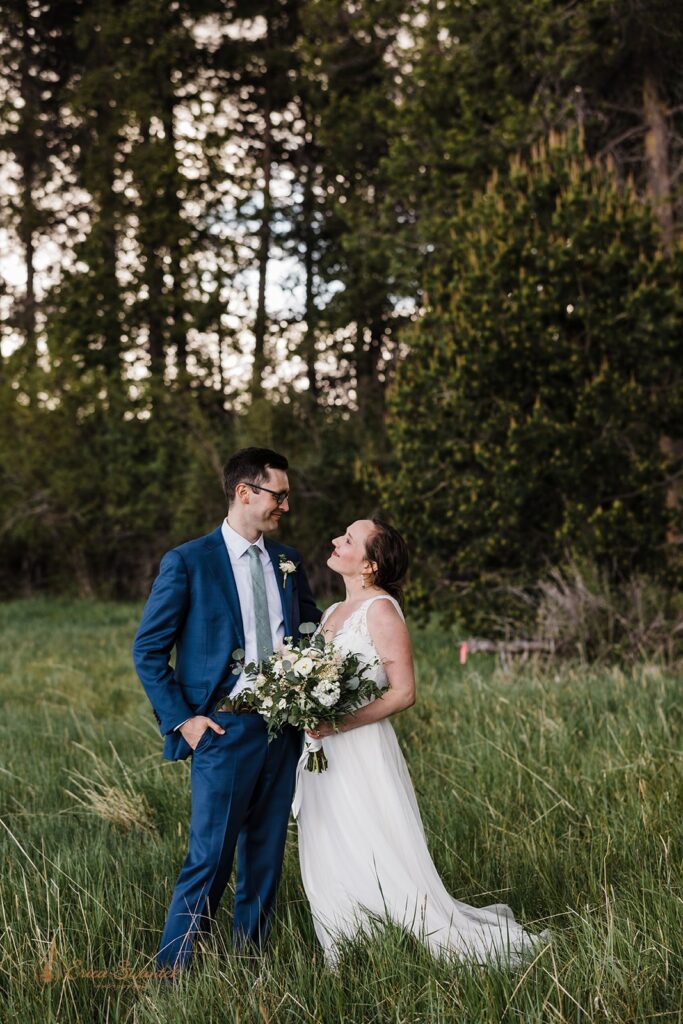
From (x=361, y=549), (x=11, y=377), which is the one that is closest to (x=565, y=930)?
(x=361, y=549)

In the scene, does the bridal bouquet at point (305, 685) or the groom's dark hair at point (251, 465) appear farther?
the groom's dark hair at point (251, 465)

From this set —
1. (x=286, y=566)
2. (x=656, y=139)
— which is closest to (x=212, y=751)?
(x=286, y=566)

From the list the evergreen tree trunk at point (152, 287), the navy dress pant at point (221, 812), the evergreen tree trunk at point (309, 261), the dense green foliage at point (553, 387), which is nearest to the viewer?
the navy dress pant at point (221, 812)

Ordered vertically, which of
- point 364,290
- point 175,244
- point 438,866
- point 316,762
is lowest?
point 438,866

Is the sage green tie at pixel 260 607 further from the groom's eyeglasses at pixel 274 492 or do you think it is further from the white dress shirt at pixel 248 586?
the groom's eyeglasses at pixel 274 492

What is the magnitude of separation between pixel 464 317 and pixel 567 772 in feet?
23.9

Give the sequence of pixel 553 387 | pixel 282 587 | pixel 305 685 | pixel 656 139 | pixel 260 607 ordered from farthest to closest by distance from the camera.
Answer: pixel 656 139
pixel 553 387
pixel 282 587
pixel 260 607
pixel 305 685

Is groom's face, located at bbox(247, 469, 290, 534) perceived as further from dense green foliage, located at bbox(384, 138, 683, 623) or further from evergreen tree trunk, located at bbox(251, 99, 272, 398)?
evergreen tree trunk, located at bbox(251, 99, 272, 398)

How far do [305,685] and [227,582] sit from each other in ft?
1.91

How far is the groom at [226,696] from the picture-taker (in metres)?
3.77

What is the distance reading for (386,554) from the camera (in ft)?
13.5

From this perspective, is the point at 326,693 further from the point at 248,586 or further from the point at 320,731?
the point at 248,586

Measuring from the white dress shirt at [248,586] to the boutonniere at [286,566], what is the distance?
0.07m

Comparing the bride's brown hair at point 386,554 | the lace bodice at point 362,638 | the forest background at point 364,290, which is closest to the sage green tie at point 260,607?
the lace bodice at point 362,638
